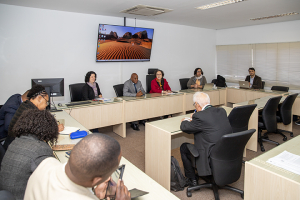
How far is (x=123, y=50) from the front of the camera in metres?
6.22

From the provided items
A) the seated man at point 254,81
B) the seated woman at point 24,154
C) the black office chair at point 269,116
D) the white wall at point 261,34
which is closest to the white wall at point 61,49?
the white wall at point 261,34

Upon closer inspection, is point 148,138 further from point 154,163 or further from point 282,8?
point 282,8

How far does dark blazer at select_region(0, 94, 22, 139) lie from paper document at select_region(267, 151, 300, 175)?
9.14ft

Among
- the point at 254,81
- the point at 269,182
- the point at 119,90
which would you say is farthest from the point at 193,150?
the point at 254,81

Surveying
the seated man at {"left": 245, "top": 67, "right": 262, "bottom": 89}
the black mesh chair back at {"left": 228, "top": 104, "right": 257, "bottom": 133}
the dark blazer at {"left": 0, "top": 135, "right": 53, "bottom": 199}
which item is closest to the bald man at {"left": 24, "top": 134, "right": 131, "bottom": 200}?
the dark blazer at {"left": 0, "top": 135, "right": 53, "bottom": 199}

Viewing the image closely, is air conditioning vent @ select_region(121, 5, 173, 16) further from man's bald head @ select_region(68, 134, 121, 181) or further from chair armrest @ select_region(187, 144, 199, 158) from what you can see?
man's bald head @ select_region(68, 134, 121, 181)

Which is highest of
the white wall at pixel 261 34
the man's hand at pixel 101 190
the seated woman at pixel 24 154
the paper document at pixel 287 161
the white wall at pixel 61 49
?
the white wall at pixel 261 34

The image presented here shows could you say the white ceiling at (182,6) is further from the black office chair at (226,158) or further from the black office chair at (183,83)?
the black office chair at (226,158)

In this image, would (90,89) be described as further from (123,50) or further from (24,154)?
(24,154)

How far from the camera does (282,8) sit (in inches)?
193

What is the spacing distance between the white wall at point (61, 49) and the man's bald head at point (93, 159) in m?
4.77

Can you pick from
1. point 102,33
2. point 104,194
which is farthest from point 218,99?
point 104,194

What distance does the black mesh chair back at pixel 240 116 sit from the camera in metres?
3.01

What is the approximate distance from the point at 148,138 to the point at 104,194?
5.48 feet
